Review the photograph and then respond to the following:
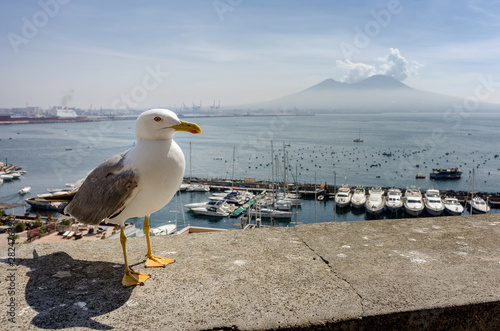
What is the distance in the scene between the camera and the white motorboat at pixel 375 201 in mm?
25214

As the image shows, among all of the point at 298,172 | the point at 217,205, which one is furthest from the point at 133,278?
the point at 298,172

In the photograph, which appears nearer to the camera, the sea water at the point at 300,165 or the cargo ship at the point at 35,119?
the sea water at the point at 300,165

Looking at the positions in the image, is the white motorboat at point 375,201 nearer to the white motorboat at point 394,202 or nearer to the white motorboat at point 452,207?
the white motorboat at point 394,202

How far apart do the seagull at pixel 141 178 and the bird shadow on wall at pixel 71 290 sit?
11cm

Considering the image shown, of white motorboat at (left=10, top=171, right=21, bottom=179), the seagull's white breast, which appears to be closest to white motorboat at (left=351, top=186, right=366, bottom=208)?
the seagull's white breast

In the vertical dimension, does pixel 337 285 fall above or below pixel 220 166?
above

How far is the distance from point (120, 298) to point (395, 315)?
95cm

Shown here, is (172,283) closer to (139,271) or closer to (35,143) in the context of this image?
(139,271)

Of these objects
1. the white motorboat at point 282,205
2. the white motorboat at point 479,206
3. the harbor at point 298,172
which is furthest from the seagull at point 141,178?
the white motorboat at point 479,206

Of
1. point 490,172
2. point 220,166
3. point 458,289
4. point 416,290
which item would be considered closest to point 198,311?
point 416,290

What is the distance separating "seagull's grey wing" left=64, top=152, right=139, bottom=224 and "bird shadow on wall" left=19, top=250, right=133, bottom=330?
0.22 m

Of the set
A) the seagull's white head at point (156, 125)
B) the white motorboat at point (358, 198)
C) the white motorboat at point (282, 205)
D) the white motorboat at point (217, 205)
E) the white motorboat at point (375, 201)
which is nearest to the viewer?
the seagull's white head at point (156, 125)

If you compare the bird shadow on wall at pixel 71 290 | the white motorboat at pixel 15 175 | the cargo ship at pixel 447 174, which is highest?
the bird shadow on wall at pixel 71 290

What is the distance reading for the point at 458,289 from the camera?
4.12ft
